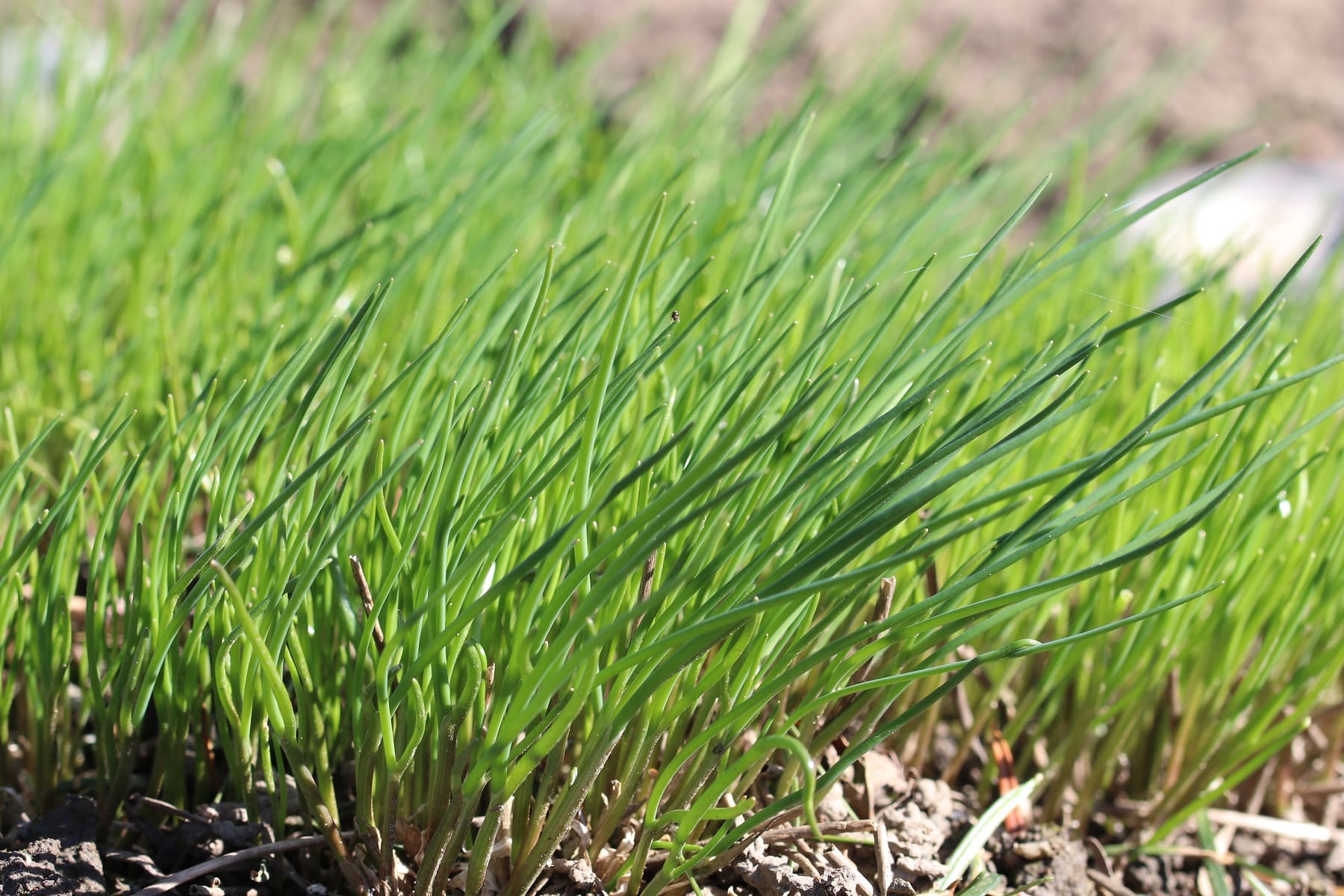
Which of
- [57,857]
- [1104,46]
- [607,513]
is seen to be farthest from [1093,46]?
[57,857]

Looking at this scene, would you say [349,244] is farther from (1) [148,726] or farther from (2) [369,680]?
(2) [369,680]

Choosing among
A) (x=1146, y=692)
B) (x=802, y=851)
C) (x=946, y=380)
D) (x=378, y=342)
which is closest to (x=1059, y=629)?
(x=1146, y=692)

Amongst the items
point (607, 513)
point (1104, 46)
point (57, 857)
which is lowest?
point (57, 857)

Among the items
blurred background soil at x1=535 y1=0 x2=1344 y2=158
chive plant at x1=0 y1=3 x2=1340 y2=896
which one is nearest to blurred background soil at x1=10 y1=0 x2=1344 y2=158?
blurred background soil at x1=535 y1=0 x2=1344 y2=158

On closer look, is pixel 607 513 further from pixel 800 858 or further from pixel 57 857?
pixel 57 857

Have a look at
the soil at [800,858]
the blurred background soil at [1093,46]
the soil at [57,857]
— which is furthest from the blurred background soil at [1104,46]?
the soil at [57,857]

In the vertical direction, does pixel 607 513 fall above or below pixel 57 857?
above

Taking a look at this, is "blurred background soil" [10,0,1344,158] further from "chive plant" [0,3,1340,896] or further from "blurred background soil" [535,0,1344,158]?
"chive plant" [0,3,1340,896]

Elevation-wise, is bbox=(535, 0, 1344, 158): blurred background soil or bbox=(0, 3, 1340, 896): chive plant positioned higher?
bbox=(535, 0, 1344, 158): blurred background soil

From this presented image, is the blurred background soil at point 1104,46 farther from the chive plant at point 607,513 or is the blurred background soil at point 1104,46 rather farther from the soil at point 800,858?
the soil at point 800,858
